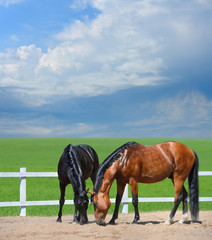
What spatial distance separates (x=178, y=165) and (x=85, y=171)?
2.33m

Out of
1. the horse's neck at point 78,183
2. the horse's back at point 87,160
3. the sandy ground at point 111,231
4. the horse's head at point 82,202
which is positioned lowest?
the sandy ground at point 111,231

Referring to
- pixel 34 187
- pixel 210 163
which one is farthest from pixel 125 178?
pixel 210 163

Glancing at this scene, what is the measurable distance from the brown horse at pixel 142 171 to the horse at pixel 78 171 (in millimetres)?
320

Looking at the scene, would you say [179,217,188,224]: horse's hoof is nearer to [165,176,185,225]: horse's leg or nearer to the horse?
[165,176,185,225]: horse's leg

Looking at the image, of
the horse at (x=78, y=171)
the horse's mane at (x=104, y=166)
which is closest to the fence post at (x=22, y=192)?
the horse at (x=78, y=171)

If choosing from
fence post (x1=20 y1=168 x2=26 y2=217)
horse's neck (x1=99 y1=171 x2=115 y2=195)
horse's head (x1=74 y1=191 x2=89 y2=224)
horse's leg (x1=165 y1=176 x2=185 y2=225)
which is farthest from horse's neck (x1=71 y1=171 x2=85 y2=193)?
fence post (x1=20 y1=168 x2=26 y2=217)

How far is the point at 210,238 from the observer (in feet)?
22.5

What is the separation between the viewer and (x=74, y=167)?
7703 millimetres

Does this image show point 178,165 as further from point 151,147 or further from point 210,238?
point 210,238

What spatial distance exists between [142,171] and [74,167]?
4.94ft

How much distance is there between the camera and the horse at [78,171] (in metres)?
7.17

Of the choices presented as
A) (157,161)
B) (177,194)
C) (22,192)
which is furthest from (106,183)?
(22,192)

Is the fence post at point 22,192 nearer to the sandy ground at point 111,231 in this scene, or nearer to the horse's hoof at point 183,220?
the sandy ground at point 111,231

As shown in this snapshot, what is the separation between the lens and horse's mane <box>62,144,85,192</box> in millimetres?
7379
